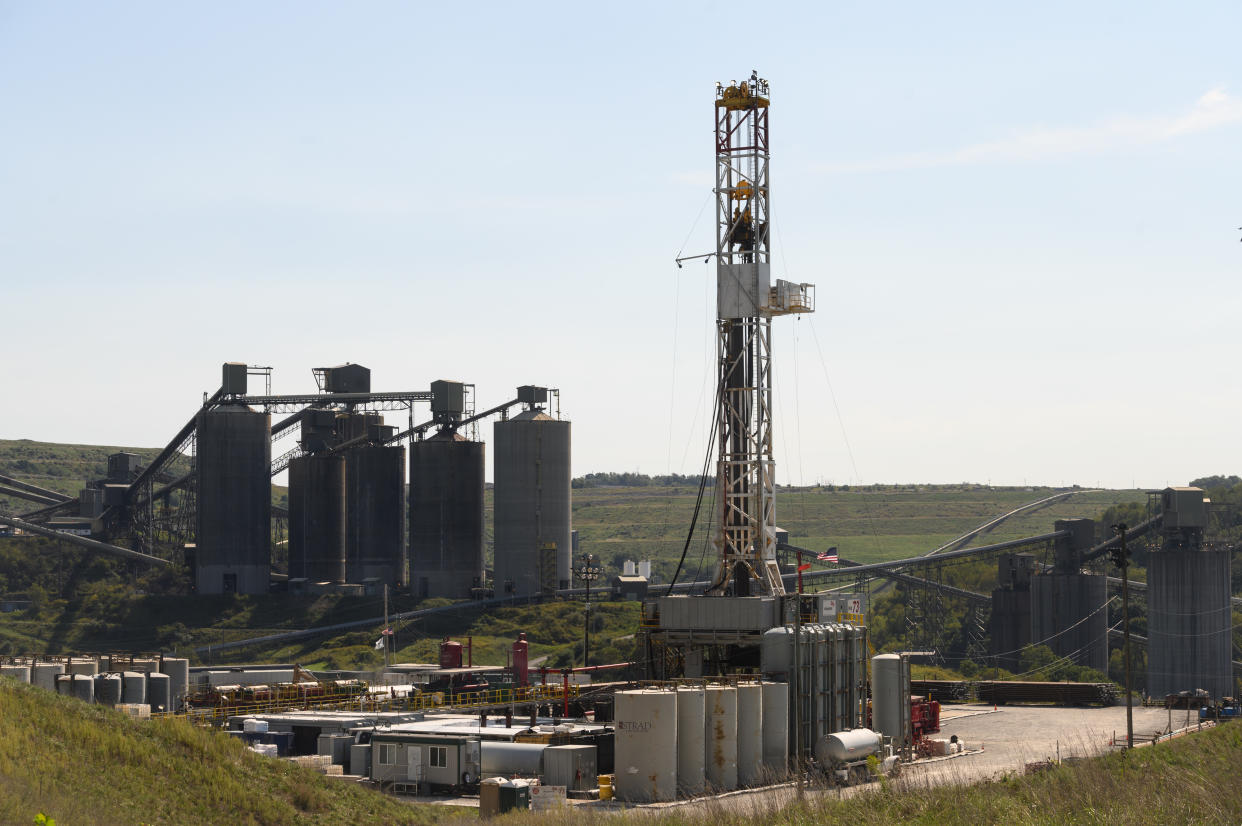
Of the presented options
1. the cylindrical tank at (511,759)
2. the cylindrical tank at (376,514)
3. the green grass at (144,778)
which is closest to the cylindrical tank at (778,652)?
the cylindrical tank at (511,759)

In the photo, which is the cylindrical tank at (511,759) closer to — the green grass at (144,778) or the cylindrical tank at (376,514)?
the green grass at (144,778)

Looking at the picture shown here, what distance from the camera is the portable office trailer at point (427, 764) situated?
156 ft

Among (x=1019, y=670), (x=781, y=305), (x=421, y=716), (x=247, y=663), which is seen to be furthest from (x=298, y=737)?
(x=1019, y=670)

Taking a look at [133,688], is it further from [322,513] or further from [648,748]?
[322,513]

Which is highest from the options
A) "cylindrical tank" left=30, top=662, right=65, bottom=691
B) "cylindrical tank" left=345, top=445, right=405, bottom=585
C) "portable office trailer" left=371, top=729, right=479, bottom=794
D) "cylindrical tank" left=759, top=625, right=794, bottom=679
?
"cylindrical tank" left=345, top=445, right=405, bottom=585

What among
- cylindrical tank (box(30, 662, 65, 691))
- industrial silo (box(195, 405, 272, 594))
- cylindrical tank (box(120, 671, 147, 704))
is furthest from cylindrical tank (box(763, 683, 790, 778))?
industrial silo (box(195, 405, 272, 594))

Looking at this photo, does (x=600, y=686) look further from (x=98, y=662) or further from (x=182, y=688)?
(x=98, y=662)

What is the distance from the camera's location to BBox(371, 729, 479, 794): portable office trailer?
47656mm

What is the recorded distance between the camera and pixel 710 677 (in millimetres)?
51750

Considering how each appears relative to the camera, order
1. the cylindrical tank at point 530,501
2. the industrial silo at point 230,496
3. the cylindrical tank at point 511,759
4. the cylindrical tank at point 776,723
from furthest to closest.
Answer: the industrial silo at point 230,496 → the cylindrical tank at point 530,501 → the cylindrical tank at point 776,723 → the cylindrical tank at point 511,759

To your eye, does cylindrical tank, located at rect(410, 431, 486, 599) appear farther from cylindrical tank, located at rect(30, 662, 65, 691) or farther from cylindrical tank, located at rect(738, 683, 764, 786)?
A: cylindrical tank, located at rect(738, 683, 764, 786)

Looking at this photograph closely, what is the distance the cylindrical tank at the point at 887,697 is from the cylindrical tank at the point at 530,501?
70366 millimetres

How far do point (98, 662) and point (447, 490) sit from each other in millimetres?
61867

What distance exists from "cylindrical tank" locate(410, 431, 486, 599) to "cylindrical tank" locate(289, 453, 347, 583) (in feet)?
31.1
